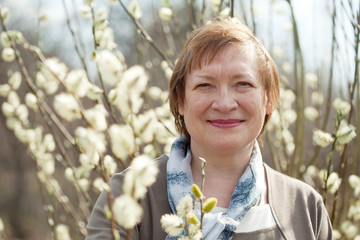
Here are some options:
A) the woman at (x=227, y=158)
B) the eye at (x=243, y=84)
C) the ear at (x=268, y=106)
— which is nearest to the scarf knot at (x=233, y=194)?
the woman at (x=227, y=158)

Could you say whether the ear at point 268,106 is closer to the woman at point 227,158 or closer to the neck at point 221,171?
the woman at point 227,158

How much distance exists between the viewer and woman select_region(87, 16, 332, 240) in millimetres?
1311

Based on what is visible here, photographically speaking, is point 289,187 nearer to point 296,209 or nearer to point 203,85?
point 296,209

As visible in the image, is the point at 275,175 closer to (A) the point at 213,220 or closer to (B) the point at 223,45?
(A) the point at 213,220

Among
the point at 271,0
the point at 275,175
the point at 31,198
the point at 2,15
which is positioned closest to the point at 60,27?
the point at 31,198

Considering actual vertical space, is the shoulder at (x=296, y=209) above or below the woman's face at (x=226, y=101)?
below

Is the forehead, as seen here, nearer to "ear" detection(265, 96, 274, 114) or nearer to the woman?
the woman

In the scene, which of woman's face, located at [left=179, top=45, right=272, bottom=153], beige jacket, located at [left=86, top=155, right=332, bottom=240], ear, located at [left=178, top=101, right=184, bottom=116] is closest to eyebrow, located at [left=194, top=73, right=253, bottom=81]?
woman's face, located at [left=179, top=45, right=272, bottom=153]

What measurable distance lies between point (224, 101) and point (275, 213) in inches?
14.5

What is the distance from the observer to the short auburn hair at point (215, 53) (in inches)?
53.2

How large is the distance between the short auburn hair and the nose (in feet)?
0.32

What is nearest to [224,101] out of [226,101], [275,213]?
[226,101]

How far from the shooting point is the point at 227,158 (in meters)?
1.42

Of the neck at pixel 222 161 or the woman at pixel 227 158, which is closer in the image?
the woman at pixel 227 158
